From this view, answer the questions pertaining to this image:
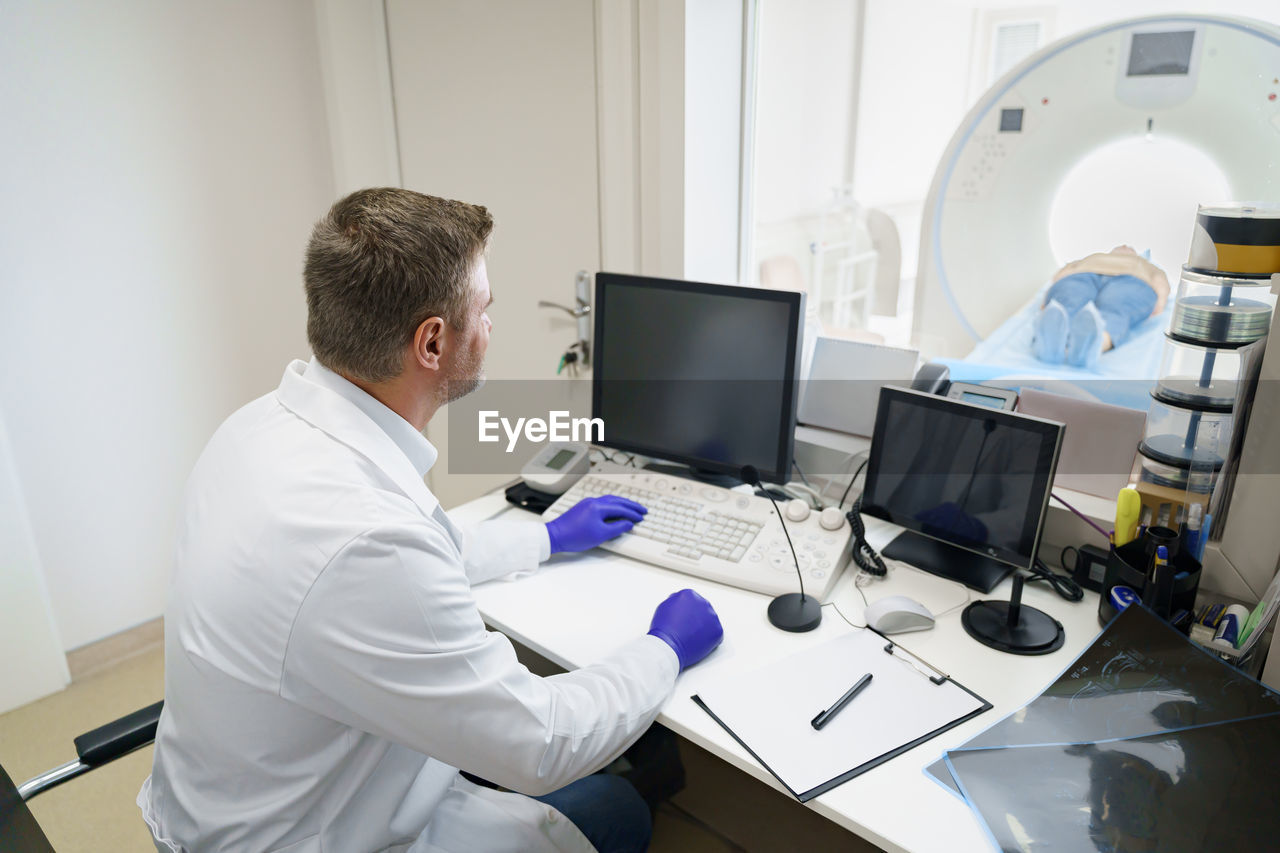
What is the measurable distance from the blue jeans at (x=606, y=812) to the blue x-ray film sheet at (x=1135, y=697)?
51 cm

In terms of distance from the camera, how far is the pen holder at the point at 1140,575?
1107 mm

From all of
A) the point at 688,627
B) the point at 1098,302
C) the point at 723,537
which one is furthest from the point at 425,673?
the point at 1098,302

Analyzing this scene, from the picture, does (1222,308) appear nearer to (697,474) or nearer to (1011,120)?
(697,474)

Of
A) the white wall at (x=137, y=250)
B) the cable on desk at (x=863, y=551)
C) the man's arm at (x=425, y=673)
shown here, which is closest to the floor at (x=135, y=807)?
the white wall at (x=137, y=250)

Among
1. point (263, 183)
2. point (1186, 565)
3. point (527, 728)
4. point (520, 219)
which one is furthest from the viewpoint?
point (263, 183)

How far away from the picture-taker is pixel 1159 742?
0.93 metres

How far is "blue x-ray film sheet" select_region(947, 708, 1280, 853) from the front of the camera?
833 mm

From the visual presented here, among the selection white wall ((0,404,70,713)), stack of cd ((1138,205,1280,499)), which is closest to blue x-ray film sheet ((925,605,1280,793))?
stack of cd ((1138,205,1280,499))

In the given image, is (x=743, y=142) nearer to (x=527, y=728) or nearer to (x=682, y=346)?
(x=682, y=346)

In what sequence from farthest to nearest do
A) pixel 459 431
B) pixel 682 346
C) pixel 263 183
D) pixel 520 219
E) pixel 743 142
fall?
1. pixel 459 431
2. pixel 263 183
3. pixel 520 219
4. pixel 743 142
5. pixel 682 346

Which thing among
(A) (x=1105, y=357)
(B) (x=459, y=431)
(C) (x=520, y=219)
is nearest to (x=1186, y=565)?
(A) (x=1105, y=357)

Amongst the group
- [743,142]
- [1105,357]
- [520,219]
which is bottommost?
[1105,357]

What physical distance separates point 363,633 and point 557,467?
82 centimetres

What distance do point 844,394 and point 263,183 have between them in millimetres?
1676
